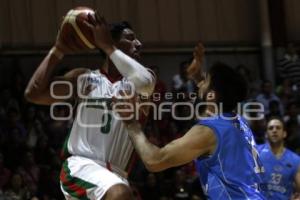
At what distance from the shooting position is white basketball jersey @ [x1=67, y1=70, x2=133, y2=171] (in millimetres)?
4250

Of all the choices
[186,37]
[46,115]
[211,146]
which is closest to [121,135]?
[211,146]

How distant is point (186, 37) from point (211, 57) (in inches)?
23.7

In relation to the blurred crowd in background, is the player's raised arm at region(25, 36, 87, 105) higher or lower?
higher

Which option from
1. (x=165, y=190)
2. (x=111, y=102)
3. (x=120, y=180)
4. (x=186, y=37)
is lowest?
(x=165, y=190)

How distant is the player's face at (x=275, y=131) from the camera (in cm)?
753

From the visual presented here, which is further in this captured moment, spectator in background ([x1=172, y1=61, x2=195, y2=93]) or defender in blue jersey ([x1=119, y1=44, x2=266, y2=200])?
spectator in background ([x1=172, y1=61, x2=195, y2=93])

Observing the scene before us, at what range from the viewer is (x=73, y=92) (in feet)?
14.1

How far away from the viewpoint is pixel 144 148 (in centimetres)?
385

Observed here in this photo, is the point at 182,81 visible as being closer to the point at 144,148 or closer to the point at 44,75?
the point at 44,75

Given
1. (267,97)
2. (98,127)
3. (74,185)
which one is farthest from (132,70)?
(267,97)

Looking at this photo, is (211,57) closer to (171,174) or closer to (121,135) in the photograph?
(171,174)

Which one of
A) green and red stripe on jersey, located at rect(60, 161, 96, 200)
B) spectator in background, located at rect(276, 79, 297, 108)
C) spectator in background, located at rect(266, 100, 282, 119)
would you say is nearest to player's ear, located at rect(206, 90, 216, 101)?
green and red stripe on jersey, located at rect(60, 161, 96, 200)

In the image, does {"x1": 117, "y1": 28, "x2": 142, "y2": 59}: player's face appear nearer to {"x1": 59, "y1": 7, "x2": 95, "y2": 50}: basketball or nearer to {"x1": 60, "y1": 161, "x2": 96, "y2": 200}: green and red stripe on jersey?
{"x1": 59, "y1": 7, "x2": 95, "y2": 50}: basketball

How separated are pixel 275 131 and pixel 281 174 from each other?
0.46m
